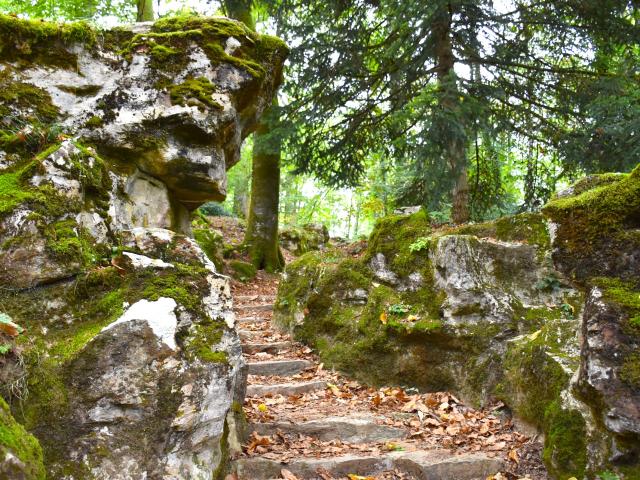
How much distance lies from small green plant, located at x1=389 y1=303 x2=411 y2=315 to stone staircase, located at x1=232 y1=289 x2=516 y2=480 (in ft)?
3.55

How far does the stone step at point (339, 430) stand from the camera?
4508mm

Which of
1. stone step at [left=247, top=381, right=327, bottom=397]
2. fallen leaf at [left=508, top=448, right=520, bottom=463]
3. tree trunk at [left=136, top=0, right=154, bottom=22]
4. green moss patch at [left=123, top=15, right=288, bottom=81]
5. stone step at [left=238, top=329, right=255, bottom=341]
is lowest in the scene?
fallen leaf at [left=508, top=448, right=520, bottom=463]

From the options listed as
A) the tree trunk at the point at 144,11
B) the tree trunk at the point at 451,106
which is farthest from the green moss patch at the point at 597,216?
the tree trunk at the point at 144,11

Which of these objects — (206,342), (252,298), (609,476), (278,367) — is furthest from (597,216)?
(252,298)

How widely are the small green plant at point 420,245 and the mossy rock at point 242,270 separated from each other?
204 inches

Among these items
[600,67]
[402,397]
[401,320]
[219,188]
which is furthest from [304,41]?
[402,397]

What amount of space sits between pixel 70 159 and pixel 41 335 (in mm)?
1386

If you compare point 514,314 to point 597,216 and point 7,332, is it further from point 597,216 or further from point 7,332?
point 7,332

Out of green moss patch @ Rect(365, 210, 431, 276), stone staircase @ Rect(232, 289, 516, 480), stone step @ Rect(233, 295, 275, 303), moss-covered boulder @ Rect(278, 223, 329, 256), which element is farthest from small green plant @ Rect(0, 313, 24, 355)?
moss-covered boulder @ Rect(278, 223, 329, 256)

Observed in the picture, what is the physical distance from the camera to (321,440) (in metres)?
4.50

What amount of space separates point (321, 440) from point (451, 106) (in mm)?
5346

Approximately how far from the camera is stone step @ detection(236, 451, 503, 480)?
381 cm

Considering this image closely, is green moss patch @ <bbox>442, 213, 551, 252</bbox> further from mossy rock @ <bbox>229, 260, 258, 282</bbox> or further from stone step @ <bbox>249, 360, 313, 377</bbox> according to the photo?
mossy rock @ <bbox>229, 260, 258, 282</bbox>

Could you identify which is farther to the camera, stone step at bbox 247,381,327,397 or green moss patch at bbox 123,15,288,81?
green moss patch at bbox 123,15,288,81
